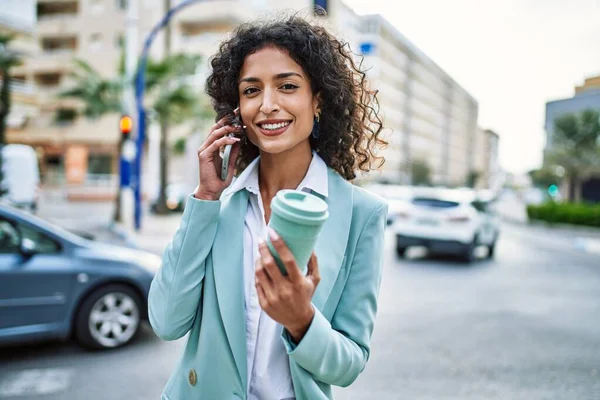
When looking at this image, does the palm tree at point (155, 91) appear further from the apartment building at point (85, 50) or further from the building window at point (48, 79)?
the building window at point (48, 79)

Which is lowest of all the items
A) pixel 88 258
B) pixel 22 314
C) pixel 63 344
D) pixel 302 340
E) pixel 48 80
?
pixel 63 344

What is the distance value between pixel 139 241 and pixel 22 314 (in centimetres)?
900

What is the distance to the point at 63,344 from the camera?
18.2ft

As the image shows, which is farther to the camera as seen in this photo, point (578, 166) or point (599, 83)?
point (599, 83)

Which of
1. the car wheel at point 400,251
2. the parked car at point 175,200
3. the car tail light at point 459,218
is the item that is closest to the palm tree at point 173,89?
the parked car at point 175,200

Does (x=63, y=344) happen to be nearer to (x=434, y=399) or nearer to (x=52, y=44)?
(x=434, y=399)

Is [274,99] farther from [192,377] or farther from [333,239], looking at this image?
[192,377]

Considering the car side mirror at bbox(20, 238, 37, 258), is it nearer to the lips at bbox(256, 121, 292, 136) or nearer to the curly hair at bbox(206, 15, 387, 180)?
the curly hair at bbox(206, 15, 387, 180)

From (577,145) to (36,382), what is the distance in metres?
33.8

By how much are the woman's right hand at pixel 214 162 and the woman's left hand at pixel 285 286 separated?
42cm

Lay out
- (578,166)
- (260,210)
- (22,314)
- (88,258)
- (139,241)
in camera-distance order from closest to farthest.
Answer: (260,210)
(22,314)
(88,258)
(139,241)
(578,166)

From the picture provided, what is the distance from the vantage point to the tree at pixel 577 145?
3173 centimetres

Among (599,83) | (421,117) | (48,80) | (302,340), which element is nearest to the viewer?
(302,340)

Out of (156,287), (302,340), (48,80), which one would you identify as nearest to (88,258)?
(156,287)
